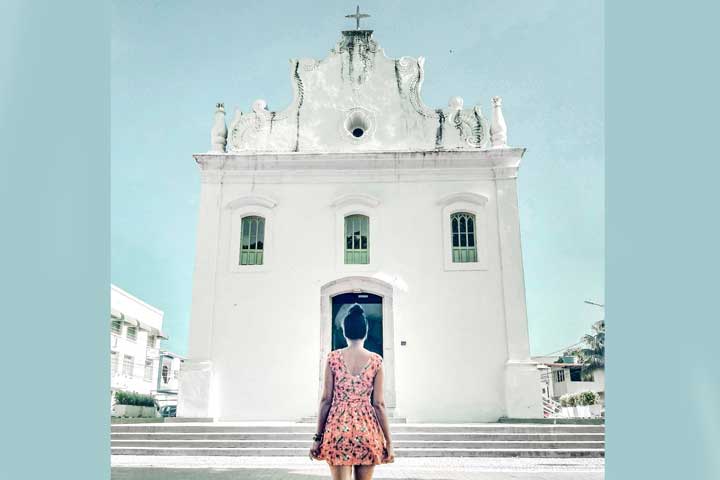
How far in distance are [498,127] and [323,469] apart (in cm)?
776

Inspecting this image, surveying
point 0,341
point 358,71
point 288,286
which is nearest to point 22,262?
point 0,341

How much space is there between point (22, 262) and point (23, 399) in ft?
3.15

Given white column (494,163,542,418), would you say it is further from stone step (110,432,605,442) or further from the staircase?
stone step (110,432,605,442)

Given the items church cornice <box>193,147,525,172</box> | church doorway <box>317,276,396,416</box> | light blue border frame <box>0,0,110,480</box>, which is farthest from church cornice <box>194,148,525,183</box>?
light blue border frame <box>0,0,110,480</box>

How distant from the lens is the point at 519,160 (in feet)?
39.4

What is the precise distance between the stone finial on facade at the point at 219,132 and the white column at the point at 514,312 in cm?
552

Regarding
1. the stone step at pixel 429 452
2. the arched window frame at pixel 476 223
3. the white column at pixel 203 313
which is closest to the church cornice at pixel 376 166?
the arched window frame at pixel 476 223

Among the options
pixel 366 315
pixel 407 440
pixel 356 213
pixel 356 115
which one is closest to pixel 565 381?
pixel 366 315

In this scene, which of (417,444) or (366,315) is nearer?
(417,444)

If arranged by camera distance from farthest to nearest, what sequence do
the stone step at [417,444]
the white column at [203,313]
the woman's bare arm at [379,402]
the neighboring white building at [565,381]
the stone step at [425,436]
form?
the neighboring white building at [565,381] < the white column at [203,313] < the stone step at [425,436] < the stone step at [417,444] < the woman's bare arm at [379,402]

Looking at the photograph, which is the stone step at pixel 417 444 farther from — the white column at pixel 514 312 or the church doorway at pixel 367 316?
the church doorway at pixel 367 316

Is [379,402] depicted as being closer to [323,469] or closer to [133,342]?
[323,469]

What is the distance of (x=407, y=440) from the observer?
27.7 feet

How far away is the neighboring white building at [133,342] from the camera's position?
79.4ft
